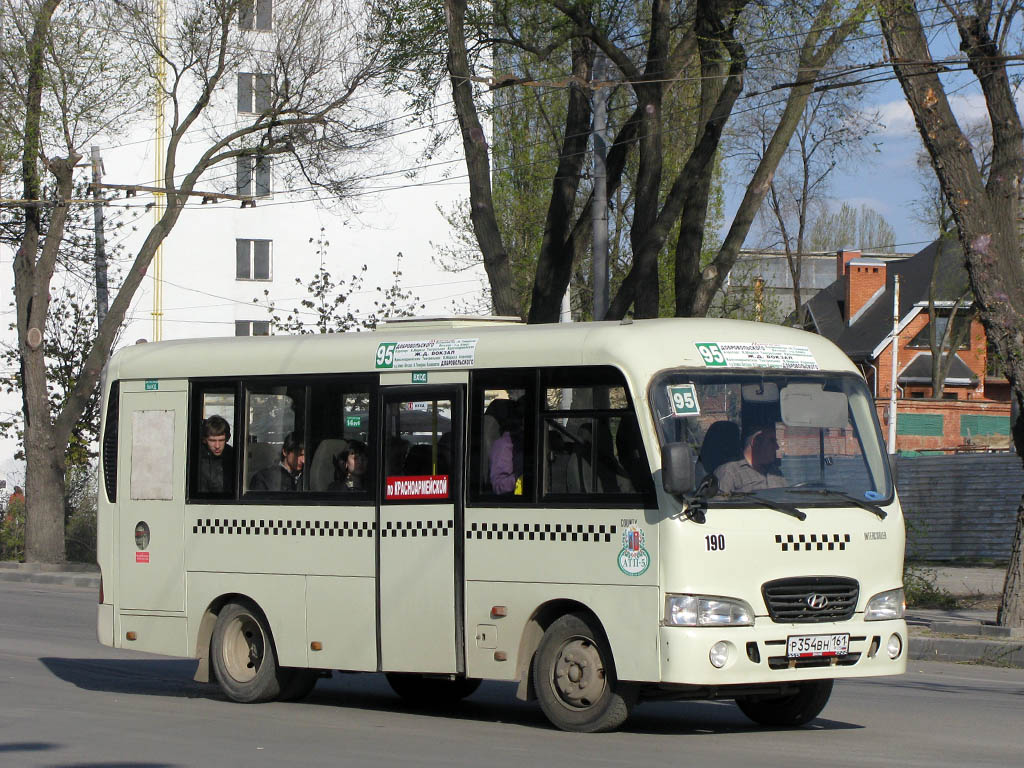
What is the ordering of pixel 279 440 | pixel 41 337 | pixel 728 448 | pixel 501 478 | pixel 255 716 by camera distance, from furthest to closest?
1. pixel 41 337
2. pixel 279 440
3. pixel 255 716
4. pixel 501 478
5. pixel 728 448

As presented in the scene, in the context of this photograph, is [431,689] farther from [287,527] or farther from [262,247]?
[262,247]

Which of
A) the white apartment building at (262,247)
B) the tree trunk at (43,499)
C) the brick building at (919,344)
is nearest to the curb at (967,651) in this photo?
the tree trunk at (43,499)

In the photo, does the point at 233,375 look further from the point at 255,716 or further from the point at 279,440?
the point at 255,716

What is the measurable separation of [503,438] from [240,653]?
119 inches

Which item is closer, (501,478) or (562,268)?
(501,478)

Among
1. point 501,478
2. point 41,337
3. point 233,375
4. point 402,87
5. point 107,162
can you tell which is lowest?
point 501,478

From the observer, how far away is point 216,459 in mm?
11734

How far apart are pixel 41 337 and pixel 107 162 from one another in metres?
22.1

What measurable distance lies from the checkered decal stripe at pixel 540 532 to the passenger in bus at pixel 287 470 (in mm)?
1744

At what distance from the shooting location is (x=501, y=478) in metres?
10.0

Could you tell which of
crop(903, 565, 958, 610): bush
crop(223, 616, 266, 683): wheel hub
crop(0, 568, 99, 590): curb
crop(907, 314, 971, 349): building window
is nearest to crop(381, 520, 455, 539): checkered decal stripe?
crop(223, 616, 266, 683): wheel hub

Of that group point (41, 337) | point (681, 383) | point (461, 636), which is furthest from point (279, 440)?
point (41, 337)

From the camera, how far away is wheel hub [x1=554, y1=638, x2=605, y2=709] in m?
9.34

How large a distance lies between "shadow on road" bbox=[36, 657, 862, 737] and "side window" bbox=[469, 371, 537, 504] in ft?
5.20
